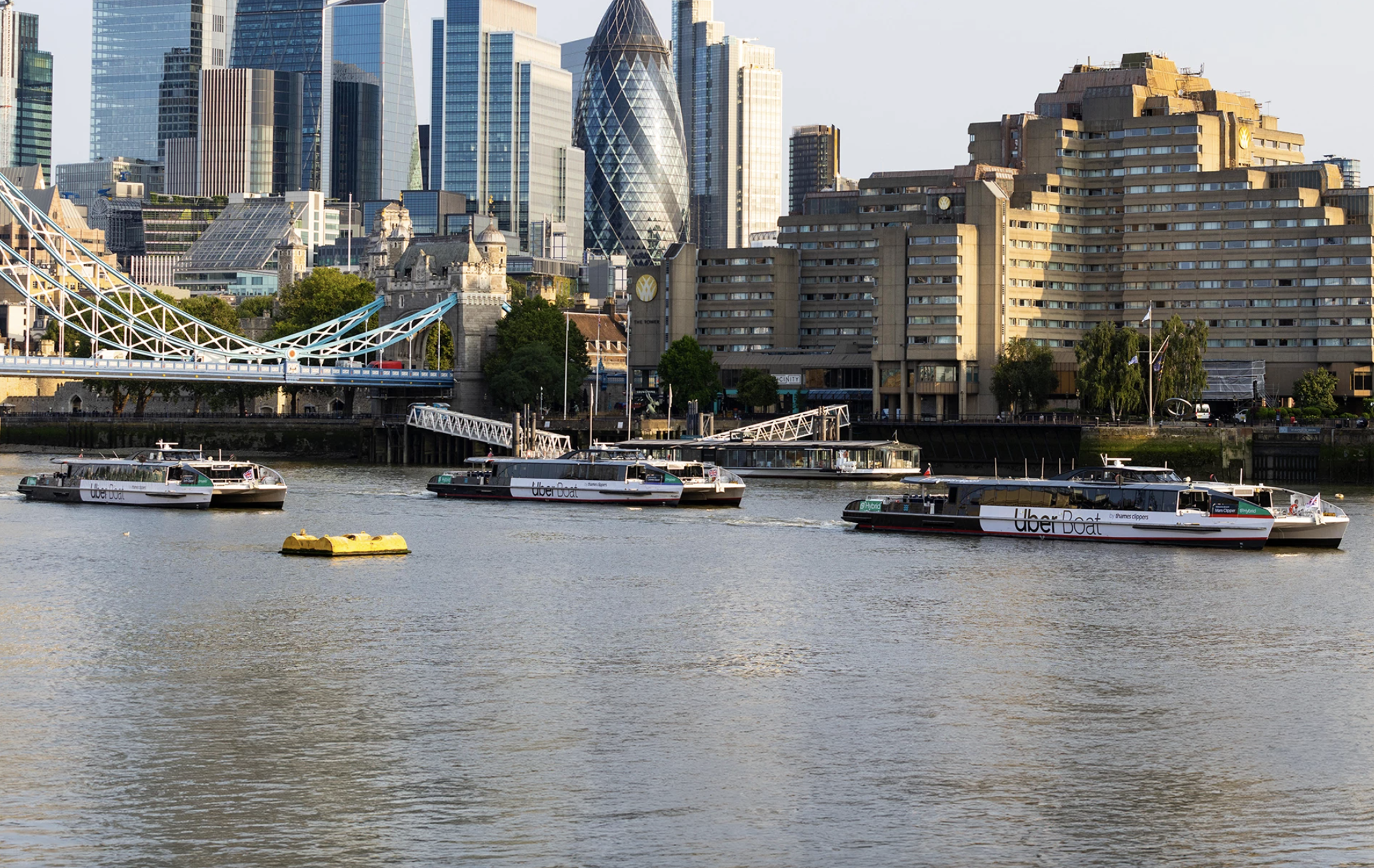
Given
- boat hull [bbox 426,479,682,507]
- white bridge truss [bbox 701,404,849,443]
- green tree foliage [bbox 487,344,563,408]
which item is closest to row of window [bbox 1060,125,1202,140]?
white bridge truss [bbox 701,404,849,443]

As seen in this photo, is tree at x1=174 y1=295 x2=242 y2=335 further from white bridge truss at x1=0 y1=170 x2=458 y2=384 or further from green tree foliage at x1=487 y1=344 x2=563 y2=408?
green tree foliage at x1=487 y1=344 x2=563 y2=408

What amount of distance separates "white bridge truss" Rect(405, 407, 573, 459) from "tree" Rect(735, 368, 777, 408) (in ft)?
71.1

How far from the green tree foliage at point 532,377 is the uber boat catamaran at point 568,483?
170 feet

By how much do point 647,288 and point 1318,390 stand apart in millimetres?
59729

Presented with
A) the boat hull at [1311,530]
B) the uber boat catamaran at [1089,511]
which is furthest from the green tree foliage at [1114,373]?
the boat hull at [1311,530]

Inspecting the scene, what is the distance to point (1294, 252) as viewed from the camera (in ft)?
443

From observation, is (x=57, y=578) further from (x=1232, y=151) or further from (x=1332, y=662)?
(x=1232, y=151)

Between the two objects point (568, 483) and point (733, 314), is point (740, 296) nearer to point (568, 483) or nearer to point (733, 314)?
point (733, 314)

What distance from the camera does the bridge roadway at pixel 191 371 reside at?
396 ft

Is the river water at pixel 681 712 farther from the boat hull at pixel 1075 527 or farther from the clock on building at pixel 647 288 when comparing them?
the clock on building at pixel 647 288

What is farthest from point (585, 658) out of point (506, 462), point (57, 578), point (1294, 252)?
point (1294, 252)

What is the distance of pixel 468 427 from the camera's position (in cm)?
12588

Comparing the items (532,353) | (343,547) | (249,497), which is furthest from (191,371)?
(343,547)

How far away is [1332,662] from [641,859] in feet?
67.7
